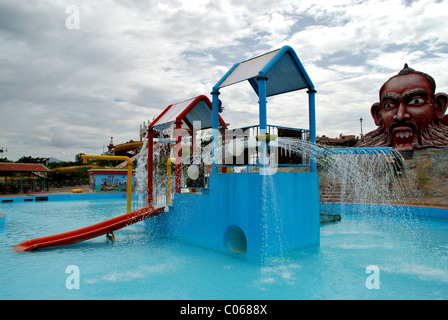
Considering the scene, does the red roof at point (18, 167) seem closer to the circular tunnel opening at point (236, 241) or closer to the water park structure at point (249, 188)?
the water park structure at point (249, 188)

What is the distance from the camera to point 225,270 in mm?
5965

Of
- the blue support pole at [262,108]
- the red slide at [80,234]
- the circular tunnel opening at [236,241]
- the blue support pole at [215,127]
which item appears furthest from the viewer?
the red slide at [80,234]

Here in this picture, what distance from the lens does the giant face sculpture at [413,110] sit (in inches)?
609

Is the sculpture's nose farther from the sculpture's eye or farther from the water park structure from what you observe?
the water park structure

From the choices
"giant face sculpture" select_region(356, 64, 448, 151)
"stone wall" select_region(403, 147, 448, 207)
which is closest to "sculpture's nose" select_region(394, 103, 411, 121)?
"giant face sculpture" select_region(356, 64, 448, 151)

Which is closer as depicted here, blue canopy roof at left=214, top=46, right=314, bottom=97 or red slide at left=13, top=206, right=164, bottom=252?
blue canopy roof at left=214, top=46, right=314, bottom=97

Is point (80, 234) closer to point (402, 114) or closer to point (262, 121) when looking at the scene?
point (262, 121)

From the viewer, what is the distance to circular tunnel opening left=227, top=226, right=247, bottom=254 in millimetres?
7529

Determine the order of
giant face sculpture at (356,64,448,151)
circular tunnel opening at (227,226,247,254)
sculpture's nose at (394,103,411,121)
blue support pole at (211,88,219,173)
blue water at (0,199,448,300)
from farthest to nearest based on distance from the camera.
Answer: sculpture's nose at (394,103,411,121) < giant face sculpture at (356,64,448,151) < blue support pole at (211,88,219,173) < circular tunnel opening at (227,226,247,254) < blue water at (0,199,448,300)

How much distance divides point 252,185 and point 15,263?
5278 mm

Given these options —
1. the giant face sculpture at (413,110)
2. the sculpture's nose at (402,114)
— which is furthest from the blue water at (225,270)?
the sculpture's nose at (402,114)

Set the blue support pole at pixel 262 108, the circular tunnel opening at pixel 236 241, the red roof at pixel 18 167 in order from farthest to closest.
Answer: the red roof at pixel 18 167 < the circular tunnel opening at pixel 236 241 < the blue support pole at pixel 262 108

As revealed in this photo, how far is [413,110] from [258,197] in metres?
13.1
